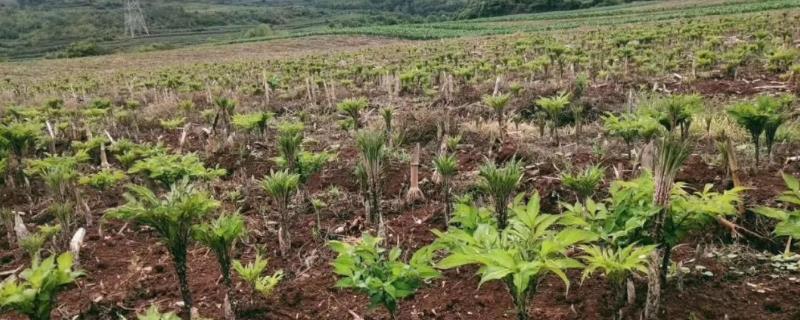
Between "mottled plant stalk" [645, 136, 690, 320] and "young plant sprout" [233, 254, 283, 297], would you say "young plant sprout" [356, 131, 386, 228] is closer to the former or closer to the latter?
"young plant sprout" [233, 254, 283, 297]

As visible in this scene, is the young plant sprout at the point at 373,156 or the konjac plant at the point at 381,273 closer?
the konjac plant at the point at 381,273

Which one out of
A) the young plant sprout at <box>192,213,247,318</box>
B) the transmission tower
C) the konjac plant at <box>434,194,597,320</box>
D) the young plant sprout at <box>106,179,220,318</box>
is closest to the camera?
the konjac plant at <box>434,194,597,320</box>

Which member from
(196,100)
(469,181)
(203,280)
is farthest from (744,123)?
(196,100)

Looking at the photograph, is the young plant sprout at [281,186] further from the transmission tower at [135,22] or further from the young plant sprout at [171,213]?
the transmission tower at [135,22]

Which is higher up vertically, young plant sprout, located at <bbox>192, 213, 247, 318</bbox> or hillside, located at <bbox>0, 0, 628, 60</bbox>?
hillside, located at <bbox>0, 0, 628, 60</bbox>

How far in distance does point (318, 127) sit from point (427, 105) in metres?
2.37

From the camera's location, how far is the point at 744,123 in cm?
503

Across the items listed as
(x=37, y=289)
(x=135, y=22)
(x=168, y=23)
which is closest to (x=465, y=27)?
(x=37, y=289)

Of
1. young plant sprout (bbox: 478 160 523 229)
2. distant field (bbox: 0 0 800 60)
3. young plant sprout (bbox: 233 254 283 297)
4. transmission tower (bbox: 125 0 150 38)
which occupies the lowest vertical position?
young plant sprout (bbox: 233 254 283 297)

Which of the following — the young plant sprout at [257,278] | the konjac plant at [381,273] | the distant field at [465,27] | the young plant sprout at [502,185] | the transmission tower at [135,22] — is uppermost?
the transmission tower at [135,22]

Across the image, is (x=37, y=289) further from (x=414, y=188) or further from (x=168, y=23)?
(x=168, y=23)

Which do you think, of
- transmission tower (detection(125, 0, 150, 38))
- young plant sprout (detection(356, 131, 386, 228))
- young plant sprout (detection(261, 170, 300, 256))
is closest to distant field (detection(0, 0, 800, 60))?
transmission tower (detection(125, 0, 150, 38))

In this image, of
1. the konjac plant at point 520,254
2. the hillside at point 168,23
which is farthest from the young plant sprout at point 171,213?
the hillside at point 168,23

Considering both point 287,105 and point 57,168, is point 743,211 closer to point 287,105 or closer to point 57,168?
point 57,168
